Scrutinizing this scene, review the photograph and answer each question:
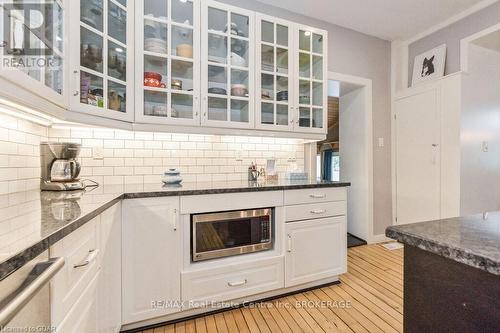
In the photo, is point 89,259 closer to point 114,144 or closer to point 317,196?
point 114,144

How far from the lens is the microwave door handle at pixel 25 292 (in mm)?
433

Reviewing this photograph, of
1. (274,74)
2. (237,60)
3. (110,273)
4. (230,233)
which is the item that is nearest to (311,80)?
(274,74)

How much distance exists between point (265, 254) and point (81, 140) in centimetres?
164

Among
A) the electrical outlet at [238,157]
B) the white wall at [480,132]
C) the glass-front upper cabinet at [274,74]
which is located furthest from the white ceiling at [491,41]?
the electrical outlet at [238,157]

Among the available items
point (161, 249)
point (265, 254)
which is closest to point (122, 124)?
point (161, 249)

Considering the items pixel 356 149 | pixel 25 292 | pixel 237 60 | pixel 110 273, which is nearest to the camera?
pixel 25 292

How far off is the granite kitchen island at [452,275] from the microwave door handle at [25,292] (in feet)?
2.80

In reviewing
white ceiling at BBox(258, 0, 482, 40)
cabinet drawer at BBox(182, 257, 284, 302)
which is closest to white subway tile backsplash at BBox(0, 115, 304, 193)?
cabinet drawer at BBox(182, 257, 284, 302)

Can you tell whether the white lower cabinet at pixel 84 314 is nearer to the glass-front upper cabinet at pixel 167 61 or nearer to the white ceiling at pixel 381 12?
the glass-front upper cabinet at pixel 167 61

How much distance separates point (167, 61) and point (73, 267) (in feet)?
5.13

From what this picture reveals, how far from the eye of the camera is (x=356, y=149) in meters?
3.36

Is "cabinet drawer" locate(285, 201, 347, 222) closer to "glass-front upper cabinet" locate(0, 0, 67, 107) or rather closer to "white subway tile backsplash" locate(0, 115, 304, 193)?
"white subway tile backsplash" locate(0, 115, 304, 193)

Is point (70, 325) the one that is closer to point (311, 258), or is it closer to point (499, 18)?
point (311, 258)

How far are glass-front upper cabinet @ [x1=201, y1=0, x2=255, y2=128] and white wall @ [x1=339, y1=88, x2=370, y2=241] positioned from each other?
Result: 1.86 meters
